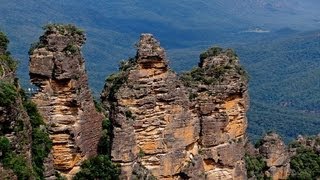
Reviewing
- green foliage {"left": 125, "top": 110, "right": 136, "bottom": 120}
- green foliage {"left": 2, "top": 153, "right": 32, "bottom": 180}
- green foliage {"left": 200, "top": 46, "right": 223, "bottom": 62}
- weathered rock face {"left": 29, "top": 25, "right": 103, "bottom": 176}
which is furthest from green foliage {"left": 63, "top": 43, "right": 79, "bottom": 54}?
green foliage {"left": 200, "top": 46, "right": 223, "bottom": 62}

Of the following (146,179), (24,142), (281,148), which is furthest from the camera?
(281,148)

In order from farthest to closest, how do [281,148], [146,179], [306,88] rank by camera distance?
[306,88]
[281,148]
[146,179]

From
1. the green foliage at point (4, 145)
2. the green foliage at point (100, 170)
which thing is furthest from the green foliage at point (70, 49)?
the green foliage at point (4, 145)

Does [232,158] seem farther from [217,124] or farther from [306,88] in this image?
[306,88]

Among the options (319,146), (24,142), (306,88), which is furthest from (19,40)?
(24,142)

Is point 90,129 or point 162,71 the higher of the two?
point 162,71

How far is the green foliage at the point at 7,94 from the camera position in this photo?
24798 mm

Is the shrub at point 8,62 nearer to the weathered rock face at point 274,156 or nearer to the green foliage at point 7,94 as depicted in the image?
the green foliage at point 7,94

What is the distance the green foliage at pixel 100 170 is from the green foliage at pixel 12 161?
6.84 m

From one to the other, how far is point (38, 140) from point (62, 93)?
9.81ft

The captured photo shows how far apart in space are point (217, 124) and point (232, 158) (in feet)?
7.25

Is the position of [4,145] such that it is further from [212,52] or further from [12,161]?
[212,52]

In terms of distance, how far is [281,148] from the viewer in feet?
147

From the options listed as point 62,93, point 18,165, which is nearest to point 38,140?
point 62,93
